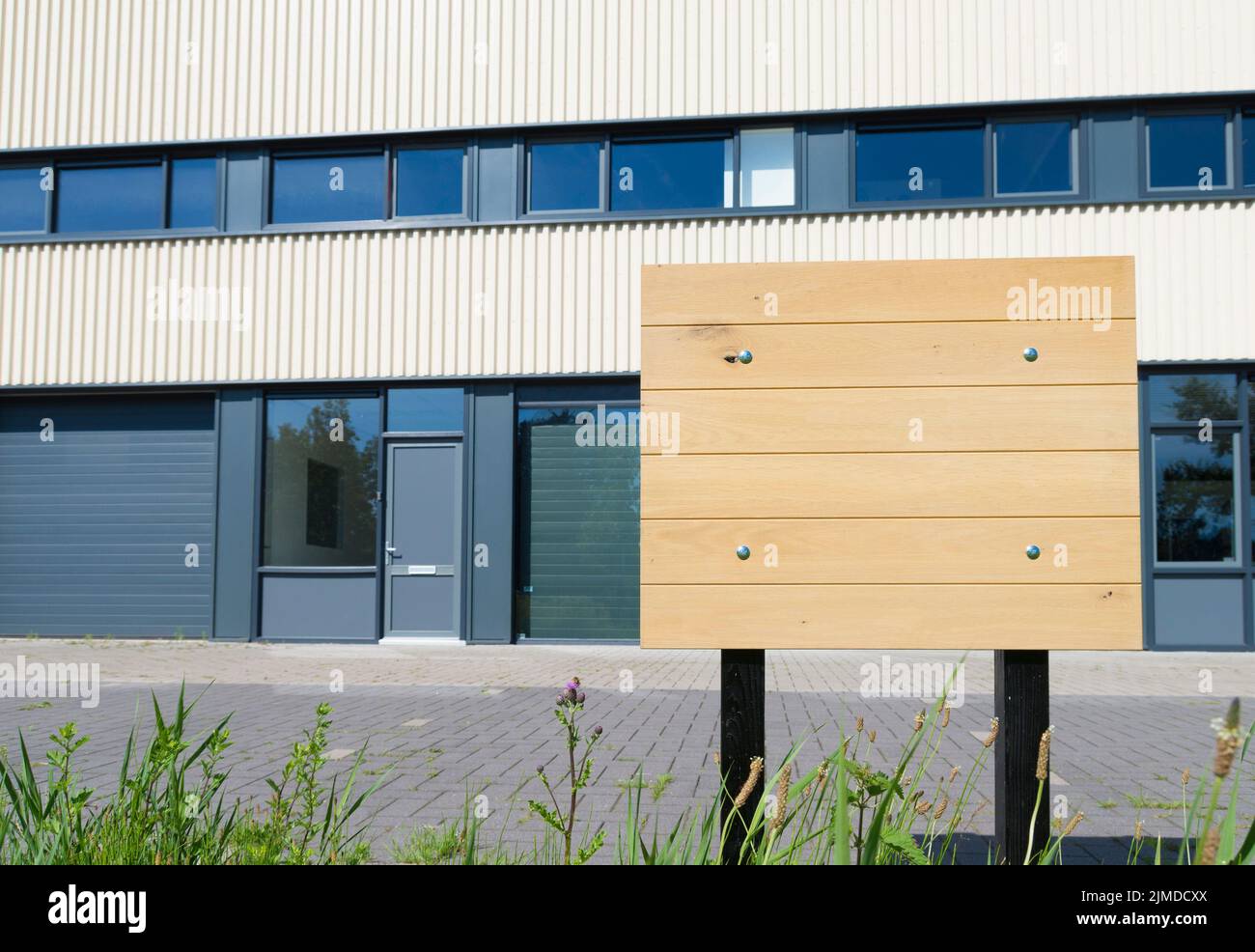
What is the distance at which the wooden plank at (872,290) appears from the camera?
2311 mm

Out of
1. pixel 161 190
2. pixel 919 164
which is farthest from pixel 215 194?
pixel 919 164

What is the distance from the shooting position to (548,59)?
1188cm

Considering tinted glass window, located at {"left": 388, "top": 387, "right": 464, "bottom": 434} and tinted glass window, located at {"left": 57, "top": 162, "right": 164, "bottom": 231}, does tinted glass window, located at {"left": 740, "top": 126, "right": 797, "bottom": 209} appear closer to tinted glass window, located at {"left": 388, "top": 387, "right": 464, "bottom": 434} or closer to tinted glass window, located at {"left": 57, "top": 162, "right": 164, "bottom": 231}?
tinted glass window, located at {"left": 388, "top": 387, "right": 464, "bottom": 434}

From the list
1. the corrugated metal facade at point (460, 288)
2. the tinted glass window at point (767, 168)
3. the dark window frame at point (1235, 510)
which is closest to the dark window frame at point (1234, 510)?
the dark window frame at point (1235, 510)

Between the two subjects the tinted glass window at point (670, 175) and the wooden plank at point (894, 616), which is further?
the tinted glass window at point (670, 175)

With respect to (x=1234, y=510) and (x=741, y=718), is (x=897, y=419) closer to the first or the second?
(x=741, y=718)

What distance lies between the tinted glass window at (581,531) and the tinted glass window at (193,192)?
5964 millimetres

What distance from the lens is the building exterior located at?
1105 centimetres

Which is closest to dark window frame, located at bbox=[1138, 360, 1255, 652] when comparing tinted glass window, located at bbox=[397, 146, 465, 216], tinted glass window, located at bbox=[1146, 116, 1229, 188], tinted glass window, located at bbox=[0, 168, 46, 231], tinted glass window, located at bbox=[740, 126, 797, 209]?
tinted glass window, located at bbox=[1146, 116, 1229, 188]

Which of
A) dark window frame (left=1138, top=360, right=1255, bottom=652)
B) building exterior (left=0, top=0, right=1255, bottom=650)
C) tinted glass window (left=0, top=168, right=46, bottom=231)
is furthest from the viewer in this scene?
tinted glass window (left=0, top=168, right=46, bottom=231)

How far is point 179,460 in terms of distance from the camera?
479 inches

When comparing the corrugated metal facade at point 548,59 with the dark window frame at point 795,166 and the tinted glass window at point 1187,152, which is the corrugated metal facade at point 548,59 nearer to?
the dark window frame at point 795,166

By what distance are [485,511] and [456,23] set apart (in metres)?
6.82

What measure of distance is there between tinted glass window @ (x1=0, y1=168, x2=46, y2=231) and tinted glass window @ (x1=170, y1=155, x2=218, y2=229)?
6.57ft
